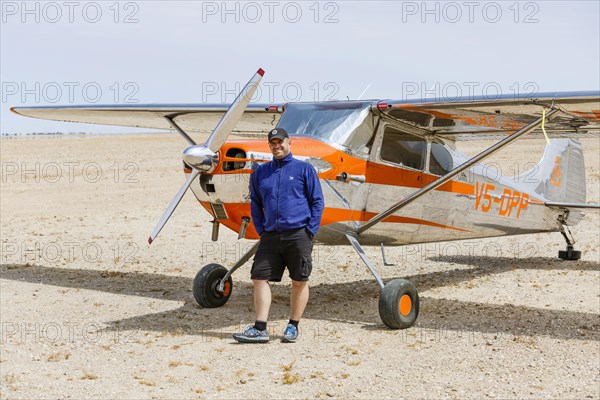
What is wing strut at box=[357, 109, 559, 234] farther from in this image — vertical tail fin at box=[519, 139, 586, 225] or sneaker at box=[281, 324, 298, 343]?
vertical tail fin at box=[519, 139, 586, 225]

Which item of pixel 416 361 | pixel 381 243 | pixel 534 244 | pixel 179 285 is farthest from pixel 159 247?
pixel 416 361

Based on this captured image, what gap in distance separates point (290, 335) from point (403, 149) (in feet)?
10.1

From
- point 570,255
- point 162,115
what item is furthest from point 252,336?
point 570,255

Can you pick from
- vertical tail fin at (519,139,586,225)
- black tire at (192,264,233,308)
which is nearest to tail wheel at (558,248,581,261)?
vertical tail fin at (519,139,586,225)

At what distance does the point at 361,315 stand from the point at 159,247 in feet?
20.4

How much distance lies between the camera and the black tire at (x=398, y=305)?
25.4 feet

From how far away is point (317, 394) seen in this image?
5.66 metres

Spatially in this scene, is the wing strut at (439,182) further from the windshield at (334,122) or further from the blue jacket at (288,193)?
the blue jacket at (288,193)

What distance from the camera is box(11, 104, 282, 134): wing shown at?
10242mm

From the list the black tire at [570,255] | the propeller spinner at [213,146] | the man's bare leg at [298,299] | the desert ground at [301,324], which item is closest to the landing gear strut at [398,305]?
the desert ground at [301,324]

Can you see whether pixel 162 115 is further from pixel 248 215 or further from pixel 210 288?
pixel 248 215

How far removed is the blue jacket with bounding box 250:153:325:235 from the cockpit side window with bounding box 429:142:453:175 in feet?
9.33

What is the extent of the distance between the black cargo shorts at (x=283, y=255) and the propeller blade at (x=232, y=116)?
101 cm

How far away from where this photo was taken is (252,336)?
7.08 metres
